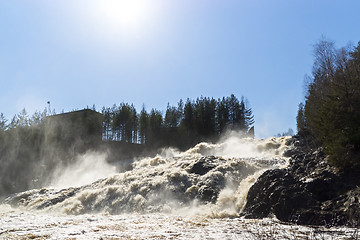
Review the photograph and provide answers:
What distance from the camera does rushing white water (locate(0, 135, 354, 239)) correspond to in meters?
10.2

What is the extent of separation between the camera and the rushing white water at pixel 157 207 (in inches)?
400

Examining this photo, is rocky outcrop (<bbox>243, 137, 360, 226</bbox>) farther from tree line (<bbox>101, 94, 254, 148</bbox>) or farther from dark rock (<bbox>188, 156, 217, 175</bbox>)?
tree line (<bbox>101, 94, 254, 148</bbox>)

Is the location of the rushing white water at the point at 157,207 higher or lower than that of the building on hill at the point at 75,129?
lower

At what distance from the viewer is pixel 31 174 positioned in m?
47.0

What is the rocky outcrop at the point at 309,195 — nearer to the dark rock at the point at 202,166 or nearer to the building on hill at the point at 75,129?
the dark rock at the point at 202,166

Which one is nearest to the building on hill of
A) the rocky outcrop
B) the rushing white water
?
the rushing white water

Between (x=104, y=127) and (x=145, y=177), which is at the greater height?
(x=104, y=127)

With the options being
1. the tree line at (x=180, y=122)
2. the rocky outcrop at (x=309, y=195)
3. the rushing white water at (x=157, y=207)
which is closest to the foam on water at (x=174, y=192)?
the rushing white water at (x=157, y=207)

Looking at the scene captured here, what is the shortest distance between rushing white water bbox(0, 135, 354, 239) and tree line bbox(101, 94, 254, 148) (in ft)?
99.4

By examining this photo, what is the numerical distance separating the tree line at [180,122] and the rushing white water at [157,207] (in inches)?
1192

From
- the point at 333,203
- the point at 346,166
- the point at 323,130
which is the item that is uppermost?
the point at 323,130

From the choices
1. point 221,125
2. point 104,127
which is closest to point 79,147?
point 104,127

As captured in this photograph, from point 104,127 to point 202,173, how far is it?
46262 millimetres

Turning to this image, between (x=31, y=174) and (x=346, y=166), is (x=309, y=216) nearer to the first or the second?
(x=346, y=166)
